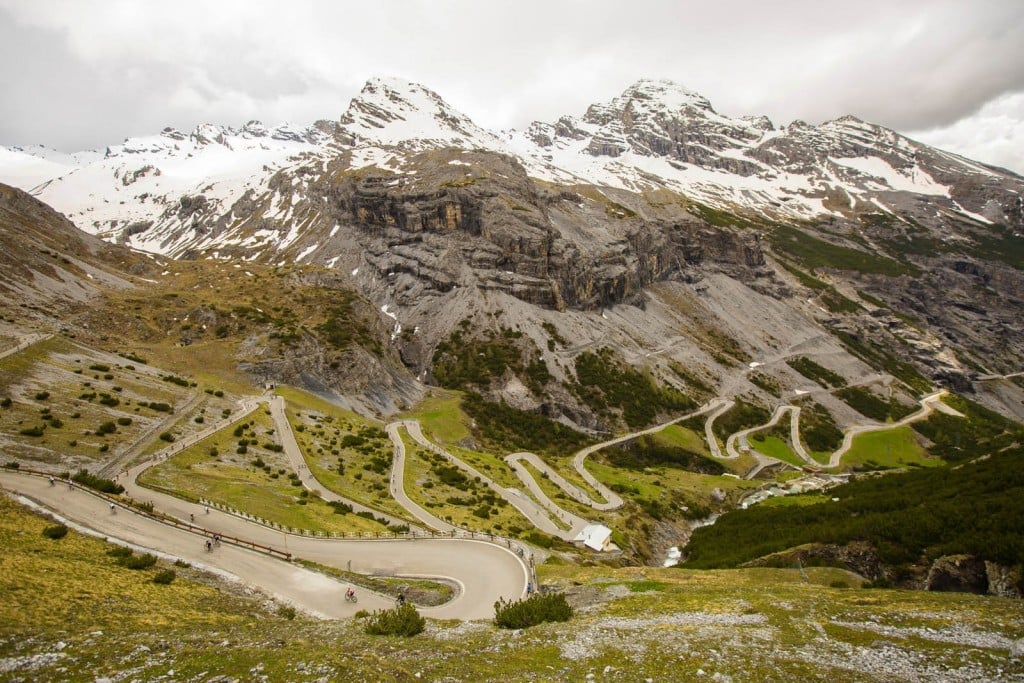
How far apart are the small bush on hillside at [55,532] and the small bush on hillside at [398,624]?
15.8 meters

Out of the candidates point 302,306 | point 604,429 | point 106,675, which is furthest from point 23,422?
point 604,429

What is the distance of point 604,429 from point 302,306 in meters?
78.1

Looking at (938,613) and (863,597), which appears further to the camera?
(863,597)

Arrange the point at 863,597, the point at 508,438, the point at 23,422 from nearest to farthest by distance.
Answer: the point at 863,597 < the point at 23,422 < the point at 508,438

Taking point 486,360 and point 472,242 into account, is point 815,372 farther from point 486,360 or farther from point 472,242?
point 472,242

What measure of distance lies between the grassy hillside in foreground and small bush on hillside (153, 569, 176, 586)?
477 mm

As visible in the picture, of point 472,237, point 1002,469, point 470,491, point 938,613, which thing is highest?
point 472,237

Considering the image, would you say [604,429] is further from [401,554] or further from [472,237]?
[401,554]

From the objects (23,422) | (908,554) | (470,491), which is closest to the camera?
(908,554)

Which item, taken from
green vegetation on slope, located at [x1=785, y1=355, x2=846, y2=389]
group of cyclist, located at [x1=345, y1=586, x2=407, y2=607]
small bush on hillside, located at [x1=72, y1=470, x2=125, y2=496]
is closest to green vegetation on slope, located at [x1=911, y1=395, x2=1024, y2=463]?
green vegetation on slope, located at [x1=785, y1=355, x2=846, y2=389]

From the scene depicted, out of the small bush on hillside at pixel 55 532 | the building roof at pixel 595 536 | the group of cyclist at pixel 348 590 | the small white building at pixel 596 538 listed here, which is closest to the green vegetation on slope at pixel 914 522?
the small white building at pixel 596 538

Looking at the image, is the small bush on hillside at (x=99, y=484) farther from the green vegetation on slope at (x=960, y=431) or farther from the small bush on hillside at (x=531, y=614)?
the green vegetation on slope at (x=960, y=431)

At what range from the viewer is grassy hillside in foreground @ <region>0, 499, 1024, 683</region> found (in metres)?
14.4

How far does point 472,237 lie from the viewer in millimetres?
170000
